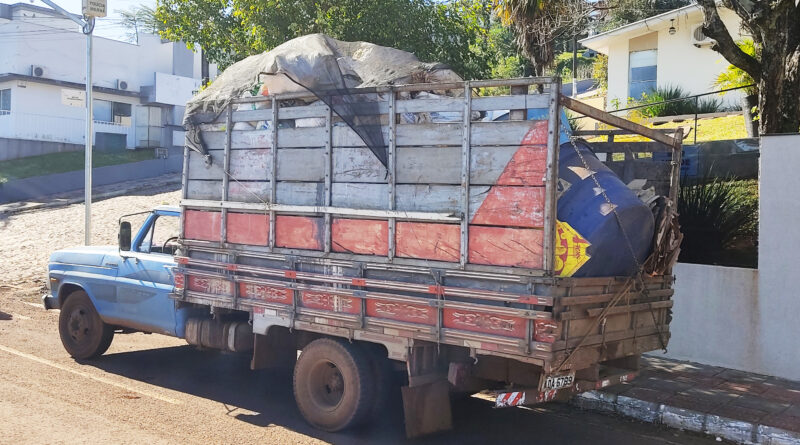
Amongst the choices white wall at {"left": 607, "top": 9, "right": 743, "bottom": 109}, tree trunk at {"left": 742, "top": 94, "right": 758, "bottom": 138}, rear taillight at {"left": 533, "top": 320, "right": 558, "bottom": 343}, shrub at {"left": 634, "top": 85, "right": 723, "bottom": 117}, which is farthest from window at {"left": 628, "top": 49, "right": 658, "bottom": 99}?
rear taillight at {"left": 533, "top": 320, "right": 558, "bottom": 343}

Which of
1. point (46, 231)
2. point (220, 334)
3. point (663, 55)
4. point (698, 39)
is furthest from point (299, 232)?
point (663, 55)

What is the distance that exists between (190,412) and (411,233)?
2.72 m

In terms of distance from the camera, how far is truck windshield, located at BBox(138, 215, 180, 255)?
25.8 ft

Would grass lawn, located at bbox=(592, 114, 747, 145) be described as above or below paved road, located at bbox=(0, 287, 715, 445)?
above

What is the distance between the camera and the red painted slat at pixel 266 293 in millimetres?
6234

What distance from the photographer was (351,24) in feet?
36.4

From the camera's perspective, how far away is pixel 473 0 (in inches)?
480

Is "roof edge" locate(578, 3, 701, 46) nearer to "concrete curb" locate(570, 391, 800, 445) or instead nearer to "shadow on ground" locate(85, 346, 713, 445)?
"concrete curb" locate(570, 391, 800, 445)

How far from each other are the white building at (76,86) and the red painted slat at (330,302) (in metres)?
23.6

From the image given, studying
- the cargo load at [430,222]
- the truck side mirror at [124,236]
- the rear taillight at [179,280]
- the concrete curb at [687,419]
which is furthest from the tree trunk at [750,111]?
the truck side mirror at [124,236]

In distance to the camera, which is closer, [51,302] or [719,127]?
[51,302]

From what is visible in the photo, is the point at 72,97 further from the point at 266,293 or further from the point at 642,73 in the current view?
the point at 266,293

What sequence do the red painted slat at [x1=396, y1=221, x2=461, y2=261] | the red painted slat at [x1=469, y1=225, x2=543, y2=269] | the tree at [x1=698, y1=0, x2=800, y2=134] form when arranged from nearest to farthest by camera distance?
1. the red painted slat at [x1=469, y1=225, x2=543, y2=269]
2. the red painted slat at [x1=396, y1=221, x2=461, y2=261]
3. the tree at [x1=698, y1=0, x2=800, y2=134]

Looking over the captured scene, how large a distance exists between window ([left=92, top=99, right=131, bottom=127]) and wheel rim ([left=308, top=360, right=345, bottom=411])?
100.0ft
